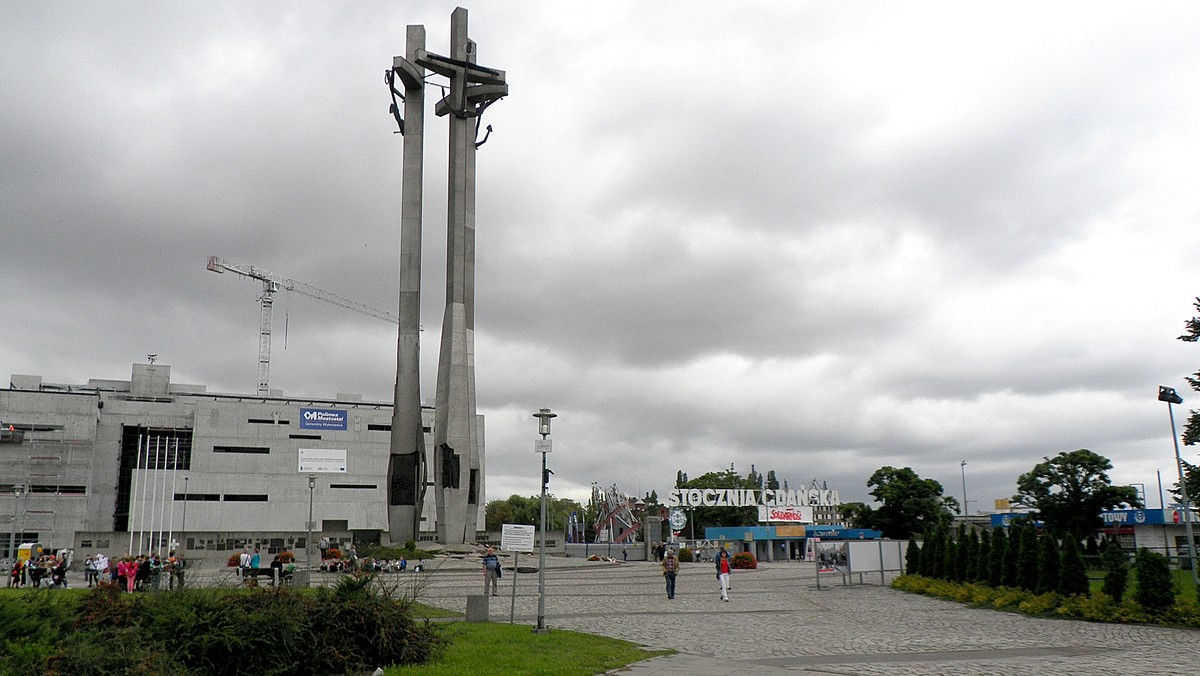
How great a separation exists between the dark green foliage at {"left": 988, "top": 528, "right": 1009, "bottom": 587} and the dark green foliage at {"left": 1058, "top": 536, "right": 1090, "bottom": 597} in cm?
379

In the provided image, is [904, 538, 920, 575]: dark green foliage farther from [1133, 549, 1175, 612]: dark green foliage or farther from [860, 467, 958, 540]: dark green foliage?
[860, 467, 958, 540]: dark green foliage

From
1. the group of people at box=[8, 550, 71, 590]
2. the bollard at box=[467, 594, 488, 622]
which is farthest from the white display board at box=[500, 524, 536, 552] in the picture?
the group of people at box=[8, 550, 71, 590]

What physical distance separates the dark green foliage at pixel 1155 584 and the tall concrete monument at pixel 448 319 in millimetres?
43126

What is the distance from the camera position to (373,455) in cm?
10038

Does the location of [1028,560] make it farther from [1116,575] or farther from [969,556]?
[969,556]

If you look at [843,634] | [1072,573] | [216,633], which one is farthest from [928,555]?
[216,633]

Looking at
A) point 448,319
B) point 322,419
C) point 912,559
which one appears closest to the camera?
point 912,559

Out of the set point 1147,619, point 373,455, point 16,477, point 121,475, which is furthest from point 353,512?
point 1147,619

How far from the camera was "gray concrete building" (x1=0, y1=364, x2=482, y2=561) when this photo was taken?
84812mm

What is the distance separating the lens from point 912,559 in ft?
126

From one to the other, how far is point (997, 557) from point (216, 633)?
1007 inches

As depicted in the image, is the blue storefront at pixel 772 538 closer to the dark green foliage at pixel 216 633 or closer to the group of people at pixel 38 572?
the group of people at pixel 38 572

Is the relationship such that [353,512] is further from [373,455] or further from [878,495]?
[878,495]

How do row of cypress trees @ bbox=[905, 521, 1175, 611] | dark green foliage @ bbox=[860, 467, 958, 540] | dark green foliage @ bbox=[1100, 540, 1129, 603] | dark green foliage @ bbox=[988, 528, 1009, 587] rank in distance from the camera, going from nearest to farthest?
row of cypress trees @ bbox=[905, 521, 1175, 611]
dark green foliage @ bbox=[1100, 540, 1129, 603]
dark green foliage @ bbox=[988, 528, 1009, 587]
dark green foliage @ bbox=[860, 467, 958, 540]
